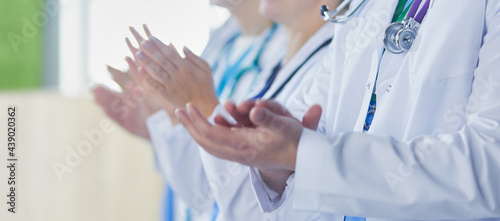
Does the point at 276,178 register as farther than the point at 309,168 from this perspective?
Yes

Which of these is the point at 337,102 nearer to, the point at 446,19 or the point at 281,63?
the point at 446,19

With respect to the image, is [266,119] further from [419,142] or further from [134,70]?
[134,70]

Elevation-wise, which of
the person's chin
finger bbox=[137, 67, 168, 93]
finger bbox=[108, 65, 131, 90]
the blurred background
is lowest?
Answer: the blurred background

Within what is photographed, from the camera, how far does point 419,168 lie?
45 cm

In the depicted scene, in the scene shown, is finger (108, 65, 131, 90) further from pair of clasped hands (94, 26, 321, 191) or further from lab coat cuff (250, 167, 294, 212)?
lab coat cuff (250, 167, 294, 212)

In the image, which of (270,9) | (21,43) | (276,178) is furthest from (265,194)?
(21,43)

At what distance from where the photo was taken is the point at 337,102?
0.70m

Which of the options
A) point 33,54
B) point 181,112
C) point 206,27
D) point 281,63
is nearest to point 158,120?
point 281,63

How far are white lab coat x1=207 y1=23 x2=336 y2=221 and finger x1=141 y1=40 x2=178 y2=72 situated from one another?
9 centimetres

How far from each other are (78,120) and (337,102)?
0.95 meters

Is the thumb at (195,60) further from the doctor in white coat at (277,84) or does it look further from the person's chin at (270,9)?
the person's chin at (270,9)

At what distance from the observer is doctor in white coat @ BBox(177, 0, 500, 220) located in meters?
0.45

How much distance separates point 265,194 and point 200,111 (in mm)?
141

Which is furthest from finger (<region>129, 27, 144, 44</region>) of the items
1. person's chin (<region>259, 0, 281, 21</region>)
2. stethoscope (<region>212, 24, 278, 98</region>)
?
stethoscope (<region>212, 24, 278, 98</region>)
